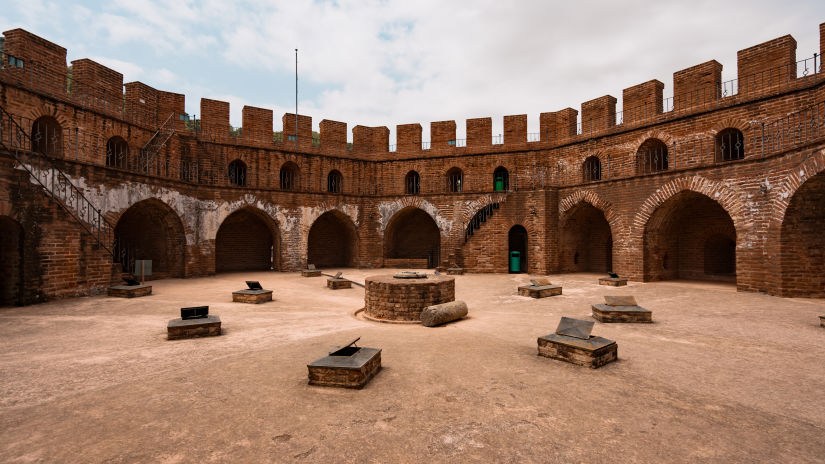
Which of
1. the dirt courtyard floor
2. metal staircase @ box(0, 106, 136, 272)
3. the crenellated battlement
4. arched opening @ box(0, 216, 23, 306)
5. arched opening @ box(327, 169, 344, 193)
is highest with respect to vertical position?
the crenellated battlement

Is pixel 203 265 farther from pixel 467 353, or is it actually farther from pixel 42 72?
pixel 467 353

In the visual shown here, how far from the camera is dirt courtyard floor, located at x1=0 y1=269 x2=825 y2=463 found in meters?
3.06

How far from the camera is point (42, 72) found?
39.8ft

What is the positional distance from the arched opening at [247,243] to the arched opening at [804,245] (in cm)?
1902

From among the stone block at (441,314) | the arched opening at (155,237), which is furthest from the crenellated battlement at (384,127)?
the stone block at (441,314)

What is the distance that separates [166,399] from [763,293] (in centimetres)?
1472

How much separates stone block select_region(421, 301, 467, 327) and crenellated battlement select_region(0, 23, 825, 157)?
12593mm

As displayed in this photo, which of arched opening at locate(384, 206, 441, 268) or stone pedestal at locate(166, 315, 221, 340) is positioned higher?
arched opening at locate(384, 206, 441, 268)

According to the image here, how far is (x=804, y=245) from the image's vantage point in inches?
413

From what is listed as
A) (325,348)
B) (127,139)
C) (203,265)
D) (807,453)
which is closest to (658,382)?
(807,453)

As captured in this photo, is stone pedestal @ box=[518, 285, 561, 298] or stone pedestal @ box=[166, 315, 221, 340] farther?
stone pedestal @ box=[518, 285, 561, 298]

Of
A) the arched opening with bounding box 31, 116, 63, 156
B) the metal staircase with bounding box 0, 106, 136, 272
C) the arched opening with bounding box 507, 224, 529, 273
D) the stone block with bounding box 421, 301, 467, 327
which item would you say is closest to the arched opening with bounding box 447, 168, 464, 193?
the arched opening with bounding box 507, 224, 529, 273

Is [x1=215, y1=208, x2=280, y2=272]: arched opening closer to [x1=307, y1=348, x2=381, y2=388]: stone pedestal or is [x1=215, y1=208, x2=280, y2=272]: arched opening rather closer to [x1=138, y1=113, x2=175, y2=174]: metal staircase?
[x1=138, y1=113, x2=175, y2=174]: metal staircase

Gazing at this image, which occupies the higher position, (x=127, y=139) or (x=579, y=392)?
(x=127, y=139)
